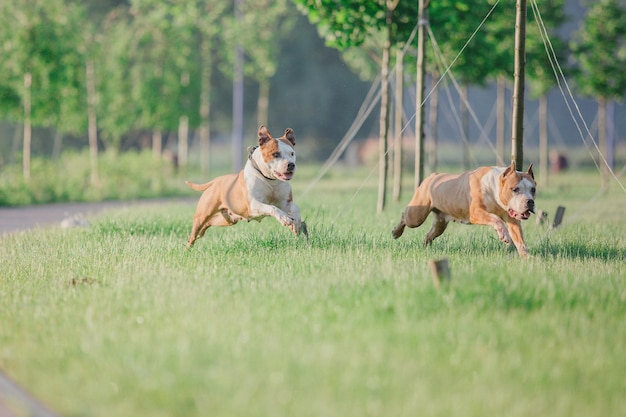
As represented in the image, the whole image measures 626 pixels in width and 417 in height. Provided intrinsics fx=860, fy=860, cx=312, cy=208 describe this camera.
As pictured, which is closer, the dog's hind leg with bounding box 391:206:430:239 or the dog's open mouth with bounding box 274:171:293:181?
the dog's open mouth with bounding box 274:171:293:181

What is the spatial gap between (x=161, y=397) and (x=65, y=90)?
20.4 meters

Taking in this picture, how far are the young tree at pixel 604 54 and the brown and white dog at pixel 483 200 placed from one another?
1891 cm

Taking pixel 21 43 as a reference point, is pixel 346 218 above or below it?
below

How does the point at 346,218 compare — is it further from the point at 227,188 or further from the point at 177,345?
the point at 177,345

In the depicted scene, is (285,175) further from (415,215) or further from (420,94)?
(420,94)

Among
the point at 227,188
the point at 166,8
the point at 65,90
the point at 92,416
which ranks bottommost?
the point at 92,416

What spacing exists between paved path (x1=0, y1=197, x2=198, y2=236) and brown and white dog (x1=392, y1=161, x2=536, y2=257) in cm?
745

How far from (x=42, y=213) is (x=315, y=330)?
47.5ft

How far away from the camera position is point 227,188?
10.3 metres

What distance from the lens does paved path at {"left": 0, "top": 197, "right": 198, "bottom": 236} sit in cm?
1625

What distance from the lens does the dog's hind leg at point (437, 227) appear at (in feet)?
35.1


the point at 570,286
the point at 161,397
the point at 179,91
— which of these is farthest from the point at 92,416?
the point at 179,91

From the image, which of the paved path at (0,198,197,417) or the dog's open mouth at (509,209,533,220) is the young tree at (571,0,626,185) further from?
the dog's open mouth at (509,209,533,220)

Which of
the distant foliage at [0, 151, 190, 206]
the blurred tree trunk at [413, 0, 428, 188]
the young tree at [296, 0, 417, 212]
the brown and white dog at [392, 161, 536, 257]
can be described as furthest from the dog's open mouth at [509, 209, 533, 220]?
the distant foliage at [0, 151, 190, 206]
